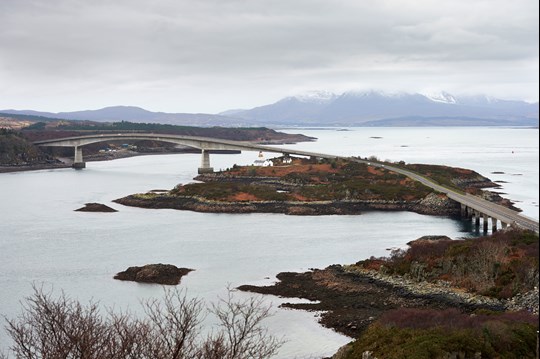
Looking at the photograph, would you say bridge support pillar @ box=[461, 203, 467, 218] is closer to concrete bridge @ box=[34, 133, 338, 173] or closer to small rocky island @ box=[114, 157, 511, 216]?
small rocky island @ box=[114, 157, 511, 216]

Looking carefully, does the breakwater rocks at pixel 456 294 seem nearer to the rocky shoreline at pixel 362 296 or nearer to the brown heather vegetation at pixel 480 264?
the rocky shoreline at pixel 362 296

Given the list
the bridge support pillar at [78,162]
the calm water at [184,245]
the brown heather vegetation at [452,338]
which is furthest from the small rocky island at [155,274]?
the bridge support pillar at [78,162]

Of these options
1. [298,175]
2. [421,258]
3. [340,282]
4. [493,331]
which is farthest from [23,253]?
[298,175]

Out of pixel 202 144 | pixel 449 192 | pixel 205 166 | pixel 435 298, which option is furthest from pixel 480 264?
pixel 202 144

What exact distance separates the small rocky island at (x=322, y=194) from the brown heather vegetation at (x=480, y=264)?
73.5 feet

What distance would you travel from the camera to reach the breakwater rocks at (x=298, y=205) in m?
54.1

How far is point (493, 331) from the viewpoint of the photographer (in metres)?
17.2

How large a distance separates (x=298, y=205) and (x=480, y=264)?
29.1 metres

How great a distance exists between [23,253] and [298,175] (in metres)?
39.2

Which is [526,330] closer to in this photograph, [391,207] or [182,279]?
[182,279]

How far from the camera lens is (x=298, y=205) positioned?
55844 millimetres

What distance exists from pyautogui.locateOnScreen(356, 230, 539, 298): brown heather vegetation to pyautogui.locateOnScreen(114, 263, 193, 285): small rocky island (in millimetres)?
9205

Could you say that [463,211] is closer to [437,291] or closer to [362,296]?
[437,291]

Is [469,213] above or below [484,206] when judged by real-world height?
below
